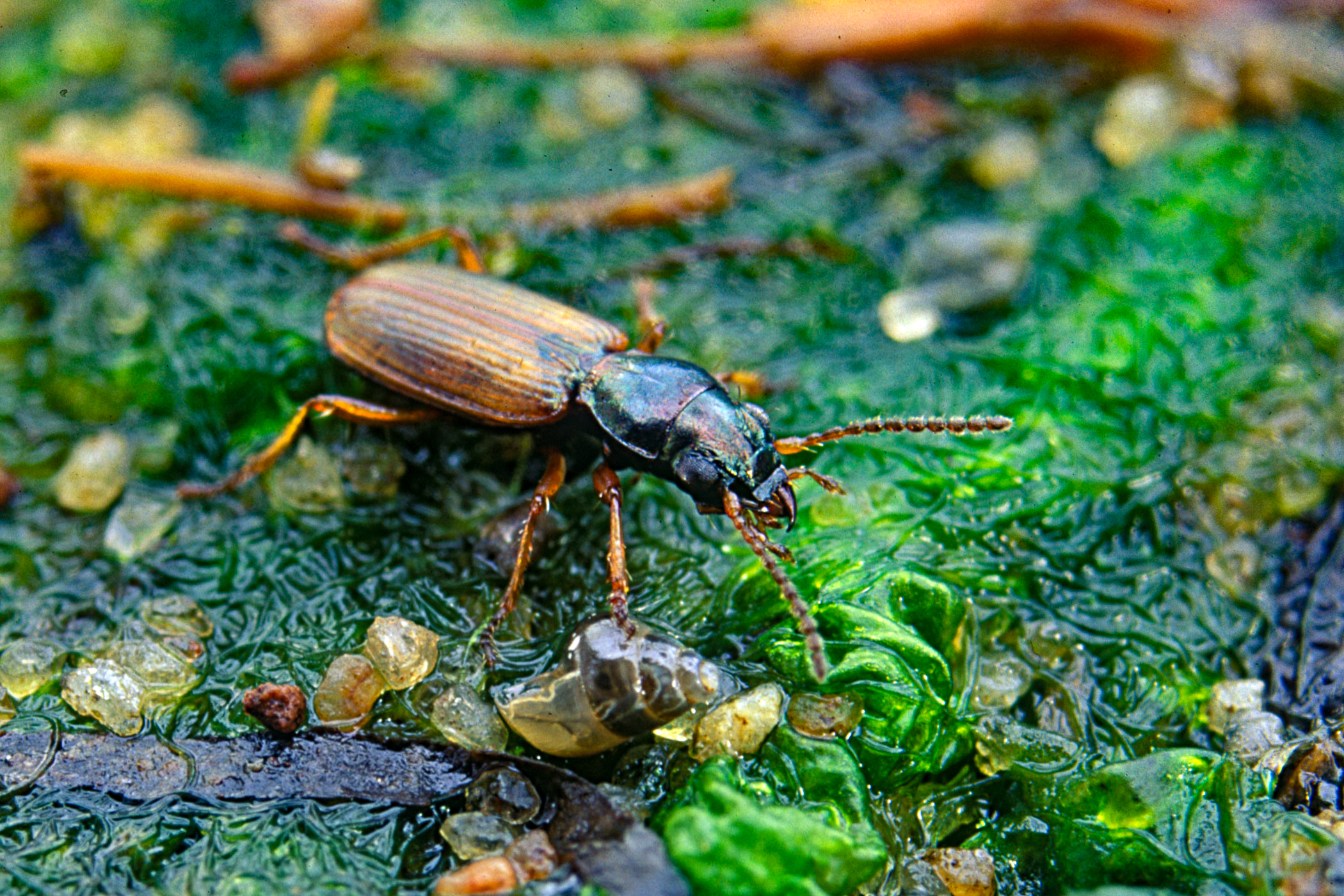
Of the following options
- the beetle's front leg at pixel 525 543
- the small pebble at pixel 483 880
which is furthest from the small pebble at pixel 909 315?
the small pebble at pixel 483 880

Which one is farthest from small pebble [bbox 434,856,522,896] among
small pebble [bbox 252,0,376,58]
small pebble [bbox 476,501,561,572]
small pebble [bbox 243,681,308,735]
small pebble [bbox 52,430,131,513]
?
small pebble [bbox 252,0,376,58]

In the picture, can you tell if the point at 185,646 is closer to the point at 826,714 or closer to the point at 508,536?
the point at 508,536

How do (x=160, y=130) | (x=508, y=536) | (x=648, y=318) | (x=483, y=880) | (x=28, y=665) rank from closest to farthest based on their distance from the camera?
(x=483, y=880), (x=28, y=665), (x=508, y=536), (x=648, y=318), (x=160, y=130)

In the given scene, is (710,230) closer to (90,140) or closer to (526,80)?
(526,80)

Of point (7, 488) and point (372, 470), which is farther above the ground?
point (372, 470)

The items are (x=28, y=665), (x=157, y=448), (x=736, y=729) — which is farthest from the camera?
(x=157, y=448)

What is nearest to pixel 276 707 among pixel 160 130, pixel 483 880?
pixel 483 880

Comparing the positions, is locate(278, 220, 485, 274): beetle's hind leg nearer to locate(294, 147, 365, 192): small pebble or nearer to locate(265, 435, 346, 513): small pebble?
locate(294, 147, 365, 192): small pebble
